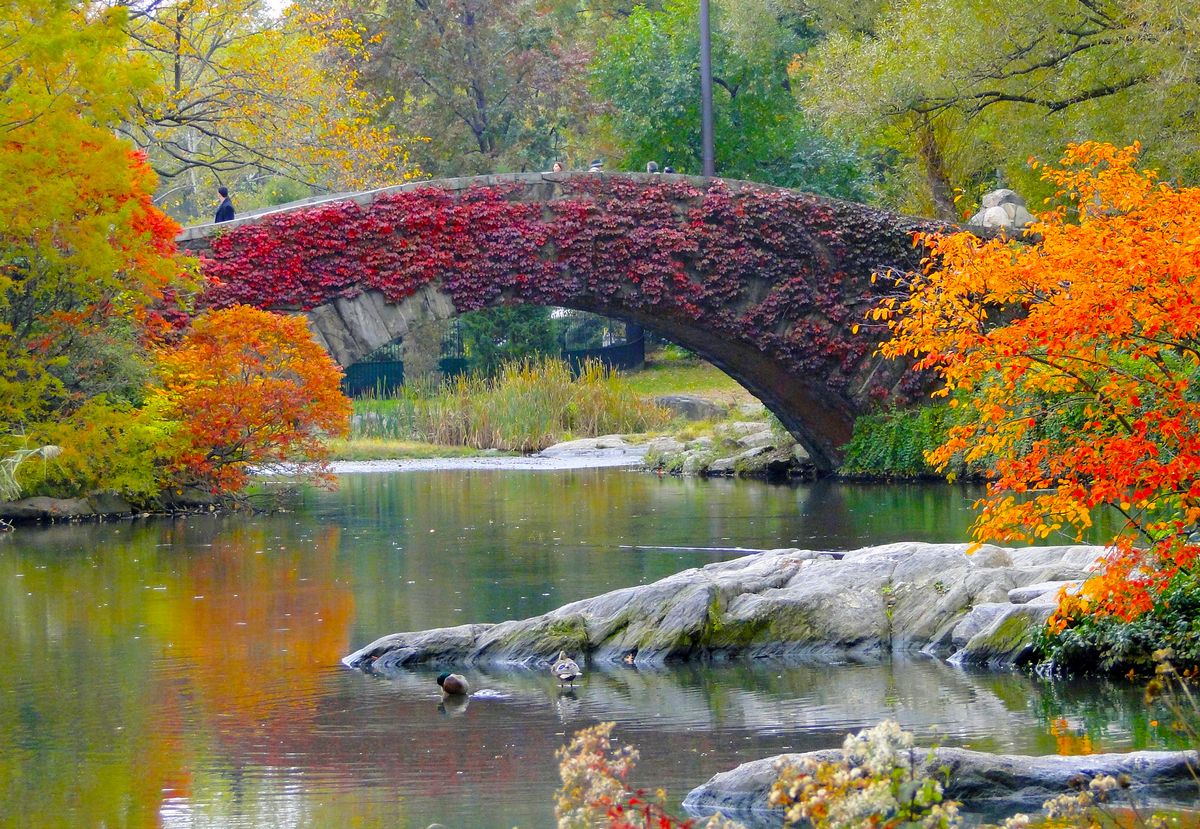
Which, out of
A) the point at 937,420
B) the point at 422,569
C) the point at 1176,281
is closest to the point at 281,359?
the point at 422,569

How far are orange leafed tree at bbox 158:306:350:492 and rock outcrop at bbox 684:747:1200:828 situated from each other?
13.2 metres

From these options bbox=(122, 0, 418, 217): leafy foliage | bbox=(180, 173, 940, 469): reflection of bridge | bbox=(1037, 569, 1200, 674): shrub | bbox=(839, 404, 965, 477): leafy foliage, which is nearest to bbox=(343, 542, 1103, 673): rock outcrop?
bbox=(1037, 569, 1200, 674): shrub

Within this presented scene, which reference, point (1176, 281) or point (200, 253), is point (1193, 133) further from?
point (1176, 281)

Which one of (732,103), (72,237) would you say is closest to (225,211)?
(72,237)

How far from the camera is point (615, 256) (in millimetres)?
21250

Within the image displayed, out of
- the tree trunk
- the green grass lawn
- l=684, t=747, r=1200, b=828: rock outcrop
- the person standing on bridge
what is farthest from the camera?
the green grass lawn

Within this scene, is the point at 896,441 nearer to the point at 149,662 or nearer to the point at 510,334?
the point at 149,662

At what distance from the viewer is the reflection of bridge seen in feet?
65.3

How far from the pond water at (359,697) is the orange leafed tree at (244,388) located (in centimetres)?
279

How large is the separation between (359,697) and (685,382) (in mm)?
28836

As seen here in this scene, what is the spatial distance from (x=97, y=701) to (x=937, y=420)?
51.9ft

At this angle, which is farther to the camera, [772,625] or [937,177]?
[937,177]

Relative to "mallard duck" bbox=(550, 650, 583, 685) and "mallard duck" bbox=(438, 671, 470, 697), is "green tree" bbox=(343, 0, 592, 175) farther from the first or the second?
"mallard duck" bbox=(438, 671, 470, 697)

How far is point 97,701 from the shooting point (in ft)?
28.9
